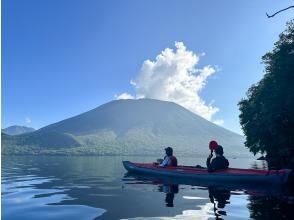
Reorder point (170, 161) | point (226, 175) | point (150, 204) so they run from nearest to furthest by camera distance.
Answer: point (150, 204), point (226, 175), point (170, 161)

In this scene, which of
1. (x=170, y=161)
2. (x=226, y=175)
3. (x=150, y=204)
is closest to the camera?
(x=150, y=204)

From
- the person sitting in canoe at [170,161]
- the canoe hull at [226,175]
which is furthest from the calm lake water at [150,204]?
the person sitting in canoe at [170,161]

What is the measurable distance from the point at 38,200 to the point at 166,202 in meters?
7.58

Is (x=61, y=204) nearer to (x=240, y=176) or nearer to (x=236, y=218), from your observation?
(x=236, y=218)

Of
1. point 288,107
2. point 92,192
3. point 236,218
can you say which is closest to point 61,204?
point 92,192

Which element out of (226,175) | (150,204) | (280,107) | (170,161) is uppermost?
(280,107)

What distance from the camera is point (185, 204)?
18.1 m

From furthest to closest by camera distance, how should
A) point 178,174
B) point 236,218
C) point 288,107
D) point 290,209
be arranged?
point 288,107
point 178,174
point 290,209
point 236,218

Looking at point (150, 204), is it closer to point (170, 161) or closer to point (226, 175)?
point (226, 175)

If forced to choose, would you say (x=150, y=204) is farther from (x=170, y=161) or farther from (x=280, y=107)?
(x=280, y=107)

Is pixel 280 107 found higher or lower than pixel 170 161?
higher

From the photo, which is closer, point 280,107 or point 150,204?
point 150,204

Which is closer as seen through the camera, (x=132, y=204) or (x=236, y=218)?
(x=236, y=218)

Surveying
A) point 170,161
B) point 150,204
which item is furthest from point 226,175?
point 150,204
